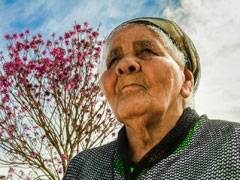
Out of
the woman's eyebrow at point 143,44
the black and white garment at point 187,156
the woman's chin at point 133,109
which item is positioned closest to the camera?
the black and white garment at point 187,156

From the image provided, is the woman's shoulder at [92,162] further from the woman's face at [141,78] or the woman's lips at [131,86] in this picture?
the woman's lips at [131,86]

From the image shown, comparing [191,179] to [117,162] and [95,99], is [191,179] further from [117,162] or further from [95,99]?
[95,99]

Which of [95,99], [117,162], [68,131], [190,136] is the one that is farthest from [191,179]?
[95,99]

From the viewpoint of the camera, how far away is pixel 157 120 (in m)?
1.28

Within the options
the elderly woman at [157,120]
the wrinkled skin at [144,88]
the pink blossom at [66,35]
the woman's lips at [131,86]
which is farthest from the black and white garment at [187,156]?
the pink blossom at [66,35]

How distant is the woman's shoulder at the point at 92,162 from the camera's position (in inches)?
56.9

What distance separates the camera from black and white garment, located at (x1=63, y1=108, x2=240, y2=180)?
987 millimetres

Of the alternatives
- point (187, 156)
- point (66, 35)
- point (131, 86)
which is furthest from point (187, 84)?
point (66, 35)

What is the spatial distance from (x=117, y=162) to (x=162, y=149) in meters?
0.37

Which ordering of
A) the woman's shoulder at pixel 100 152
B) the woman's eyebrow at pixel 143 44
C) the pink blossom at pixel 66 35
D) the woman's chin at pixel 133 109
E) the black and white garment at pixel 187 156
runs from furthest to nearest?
the pink blossom at pixel 66 35
the woman's shoulder at pixel 100 152
the woman's eyebrow at pixel 143 44
the woman's chin at pixel 133 109
the black and white garment at pixel 187 156

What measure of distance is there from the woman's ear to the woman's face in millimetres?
53

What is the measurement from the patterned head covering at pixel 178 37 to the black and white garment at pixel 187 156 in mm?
412

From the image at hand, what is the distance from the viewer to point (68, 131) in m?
5.46

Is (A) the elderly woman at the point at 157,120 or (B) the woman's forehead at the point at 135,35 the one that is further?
(B) the woman's forehead at the point at 135,35
